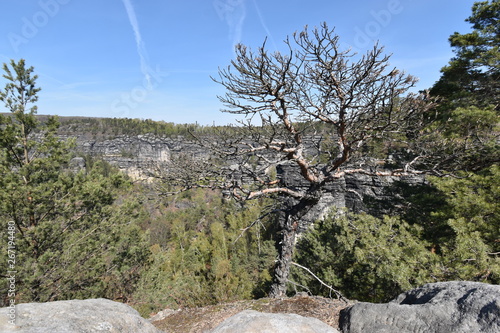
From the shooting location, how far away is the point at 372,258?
308 inches

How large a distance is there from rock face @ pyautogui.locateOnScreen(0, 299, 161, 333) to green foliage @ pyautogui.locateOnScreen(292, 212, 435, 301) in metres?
6.81

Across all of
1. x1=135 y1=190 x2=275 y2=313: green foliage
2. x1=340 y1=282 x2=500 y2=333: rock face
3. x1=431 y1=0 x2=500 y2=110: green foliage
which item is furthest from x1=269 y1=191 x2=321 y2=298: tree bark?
x1=431 y1=0 x2=500 y2=110: green foliage

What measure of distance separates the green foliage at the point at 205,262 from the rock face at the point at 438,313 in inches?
156

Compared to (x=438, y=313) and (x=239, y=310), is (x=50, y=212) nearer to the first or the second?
(x=239, y=310)

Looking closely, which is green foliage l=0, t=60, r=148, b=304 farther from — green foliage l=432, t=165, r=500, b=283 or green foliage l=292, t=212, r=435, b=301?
green foliage l=432, t=165, r=500, b=283

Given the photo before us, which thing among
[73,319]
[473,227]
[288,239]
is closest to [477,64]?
[473,227]

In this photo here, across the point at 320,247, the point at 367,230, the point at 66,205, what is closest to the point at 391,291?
the point at 367,230

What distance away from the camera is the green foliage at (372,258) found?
22.7 ft

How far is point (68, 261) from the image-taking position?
7.99 m

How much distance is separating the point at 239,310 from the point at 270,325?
283cm

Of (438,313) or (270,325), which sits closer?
(270,325)

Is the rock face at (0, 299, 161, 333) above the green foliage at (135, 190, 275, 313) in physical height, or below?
above

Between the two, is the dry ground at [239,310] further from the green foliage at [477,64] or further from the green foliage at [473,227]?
the green foliage at [477,64]

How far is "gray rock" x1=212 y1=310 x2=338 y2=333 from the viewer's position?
2.58 meters
